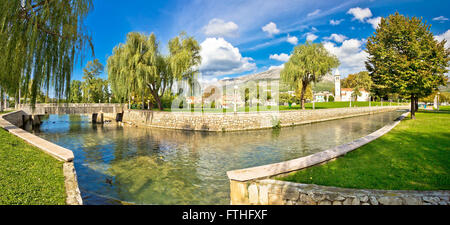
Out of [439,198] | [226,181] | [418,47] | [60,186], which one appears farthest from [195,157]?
[418,47]

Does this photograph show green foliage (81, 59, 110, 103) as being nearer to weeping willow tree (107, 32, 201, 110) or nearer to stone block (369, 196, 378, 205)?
weeping willow tree (107, 32, 201, 110)

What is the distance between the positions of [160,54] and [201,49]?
462cm

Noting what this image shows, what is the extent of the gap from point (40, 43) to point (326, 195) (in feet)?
22.6

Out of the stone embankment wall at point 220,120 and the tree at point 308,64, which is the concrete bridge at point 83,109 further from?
the tree at point 308,64

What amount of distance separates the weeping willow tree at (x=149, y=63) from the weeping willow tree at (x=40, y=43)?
16.2m

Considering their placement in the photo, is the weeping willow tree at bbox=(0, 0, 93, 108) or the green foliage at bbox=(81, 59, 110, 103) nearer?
the weeping willow tree at bbox=(0, 0, 93, 108)

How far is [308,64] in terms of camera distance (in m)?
27.8

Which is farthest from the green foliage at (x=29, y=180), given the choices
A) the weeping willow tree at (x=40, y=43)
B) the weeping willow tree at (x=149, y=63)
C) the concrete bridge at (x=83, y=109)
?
the concrete bridge at (x=83, y=109)

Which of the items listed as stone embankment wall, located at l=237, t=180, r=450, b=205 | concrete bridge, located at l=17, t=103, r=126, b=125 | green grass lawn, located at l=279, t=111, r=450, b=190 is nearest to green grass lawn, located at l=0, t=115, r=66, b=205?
stone embankment wall, located at l=237, t=180, r=450, b=205

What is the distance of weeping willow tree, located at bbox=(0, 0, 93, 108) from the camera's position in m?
4.49

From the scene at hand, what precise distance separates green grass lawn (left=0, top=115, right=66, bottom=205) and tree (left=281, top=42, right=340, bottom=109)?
2759cm

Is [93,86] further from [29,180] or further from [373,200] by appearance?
[373,200]

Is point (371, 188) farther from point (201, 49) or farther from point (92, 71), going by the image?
point (92, 71)
